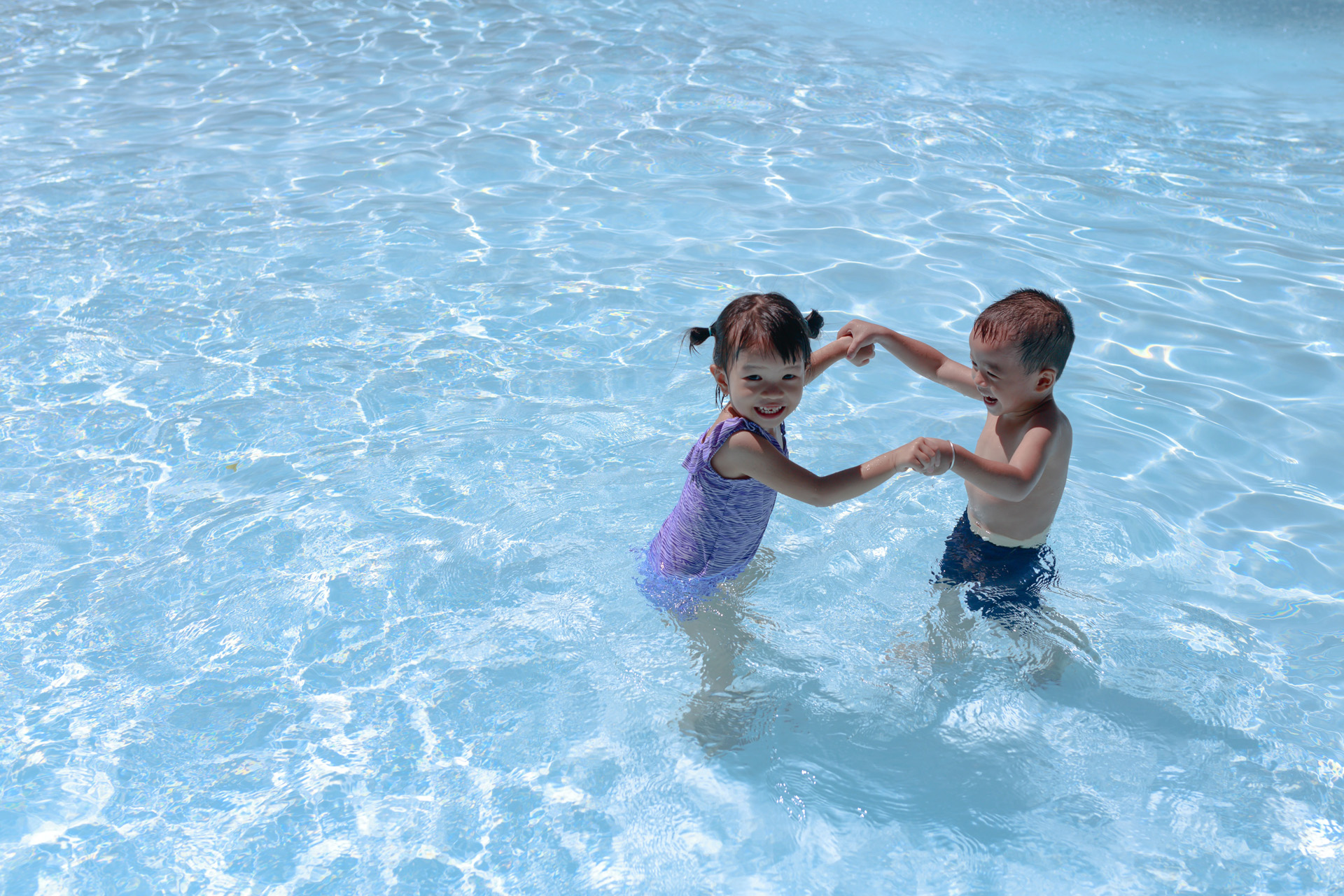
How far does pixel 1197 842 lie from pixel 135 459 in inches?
155

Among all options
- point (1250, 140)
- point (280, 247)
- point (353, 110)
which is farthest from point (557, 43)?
point (1250, 140)

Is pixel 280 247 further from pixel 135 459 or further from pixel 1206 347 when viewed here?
pixel 1206 347

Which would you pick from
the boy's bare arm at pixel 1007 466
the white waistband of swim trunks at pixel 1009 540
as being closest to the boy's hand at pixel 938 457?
the boy's bare arm at pixel 1007 466

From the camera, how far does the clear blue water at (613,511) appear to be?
8.91 ft

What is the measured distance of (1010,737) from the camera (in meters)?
2.97

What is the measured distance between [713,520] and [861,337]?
27.6 inches

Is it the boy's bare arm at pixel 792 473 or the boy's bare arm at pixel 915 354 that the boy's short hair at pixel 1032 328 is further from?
the boy's bare arm at pixel 792 473

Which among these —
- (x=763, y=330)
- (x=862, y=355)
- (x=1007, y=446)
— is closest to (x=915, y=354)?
(x=862, y=355)

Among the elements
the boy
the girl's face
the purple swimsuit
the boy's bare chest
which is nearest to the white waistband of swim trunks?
the boy

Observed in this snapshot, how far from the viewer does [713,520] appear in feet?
9.20

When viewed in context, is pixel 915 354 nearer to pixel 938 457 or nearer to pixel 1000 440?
pixel 1000 440

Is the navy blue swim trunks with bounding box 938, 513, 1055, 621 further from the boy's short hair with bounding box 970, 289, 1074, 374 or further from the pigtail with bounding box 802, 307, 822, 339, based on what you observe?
the pigtail with bounding box 802, 307, 822, 339

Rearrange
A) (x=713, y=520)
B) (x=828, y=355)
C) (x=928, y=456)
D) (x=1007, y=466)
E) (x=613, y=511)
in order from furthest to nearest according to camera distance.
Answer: (x=613, y=511)
(x=828, y=355)
(x=713, y=520)
(x=1007, y=466)
(x=928, y=456)

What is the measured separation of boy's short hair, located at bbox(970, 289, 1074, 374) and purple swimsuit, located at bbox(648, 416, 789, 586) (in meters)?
0.63
